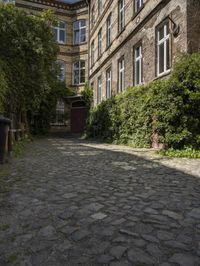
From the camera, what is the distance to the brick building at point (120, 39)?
9953 millimetres

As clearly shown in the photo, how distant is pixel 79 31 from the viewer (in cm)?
2756

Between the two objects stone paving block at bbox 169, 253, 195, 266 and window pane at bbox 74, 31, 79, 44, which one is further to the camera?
window pane at bbox 74, 31, 79, 44

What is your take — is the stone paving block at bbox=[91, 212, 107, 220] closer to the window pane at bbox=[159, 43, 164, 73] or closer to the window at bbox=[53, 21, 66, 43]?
the window pane at bbox=[159, 43, 164, 73]

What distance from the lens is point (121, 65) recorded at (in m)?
16.8

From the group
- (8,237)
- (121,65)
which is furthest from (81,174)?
(121,65)

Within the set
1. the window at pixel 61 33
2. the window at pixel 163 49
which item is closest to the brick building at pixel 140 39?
the window at pixel 163 49

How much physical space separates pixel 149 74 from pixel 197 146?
491cm

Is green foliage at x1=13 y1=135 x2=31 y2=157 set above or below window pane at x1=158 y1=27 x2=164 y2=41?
below

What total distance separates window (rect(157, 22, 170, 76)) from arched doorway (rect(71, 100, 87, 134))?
15196 mm

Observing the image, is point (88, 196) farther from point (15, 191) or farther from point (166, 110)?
point (166, 110)

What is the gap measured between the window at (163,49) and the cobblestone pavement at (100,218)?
6.50 m

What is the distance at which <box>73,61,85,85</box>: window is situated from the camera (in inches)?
1077

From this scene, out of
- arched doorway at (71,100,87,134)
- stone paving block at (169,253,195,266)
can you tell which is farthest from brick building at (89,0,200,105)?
stone paving block at (169,253,195,266)

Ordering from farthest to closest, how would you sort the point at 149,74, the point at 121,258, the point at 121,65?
the point at 121,65 → the point at 149,74 → the point at 121,258
